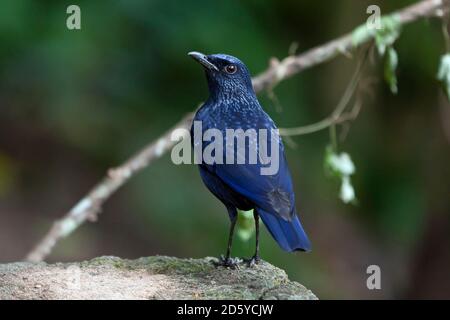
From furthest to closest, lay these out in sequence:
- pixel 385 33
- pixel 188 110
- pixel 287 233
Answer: pixel 188 110 → pixel 385 33 → pixel 287 233

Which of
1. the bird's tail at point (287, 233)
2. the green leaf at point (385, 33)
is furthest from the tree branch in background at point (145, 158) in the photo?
the bird's tail at point (287, 233)

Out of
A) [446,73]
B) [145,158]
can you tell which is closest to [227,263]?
[145,158]

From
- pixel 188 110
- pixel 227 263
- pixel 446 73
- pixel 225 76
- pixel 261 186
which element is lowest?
pixel 227 263

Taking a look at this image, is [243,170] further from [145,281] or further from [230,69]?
[230,69]

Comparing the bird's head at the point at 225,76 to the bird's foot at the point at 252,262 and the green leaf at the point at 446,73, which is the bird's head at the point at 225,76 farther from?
the green leaf at the point at 446,73

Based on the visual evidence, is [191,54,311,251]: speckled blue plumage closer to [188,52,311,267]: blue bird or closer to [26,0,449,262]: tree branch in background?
[188,52,311,267]: blue bird
